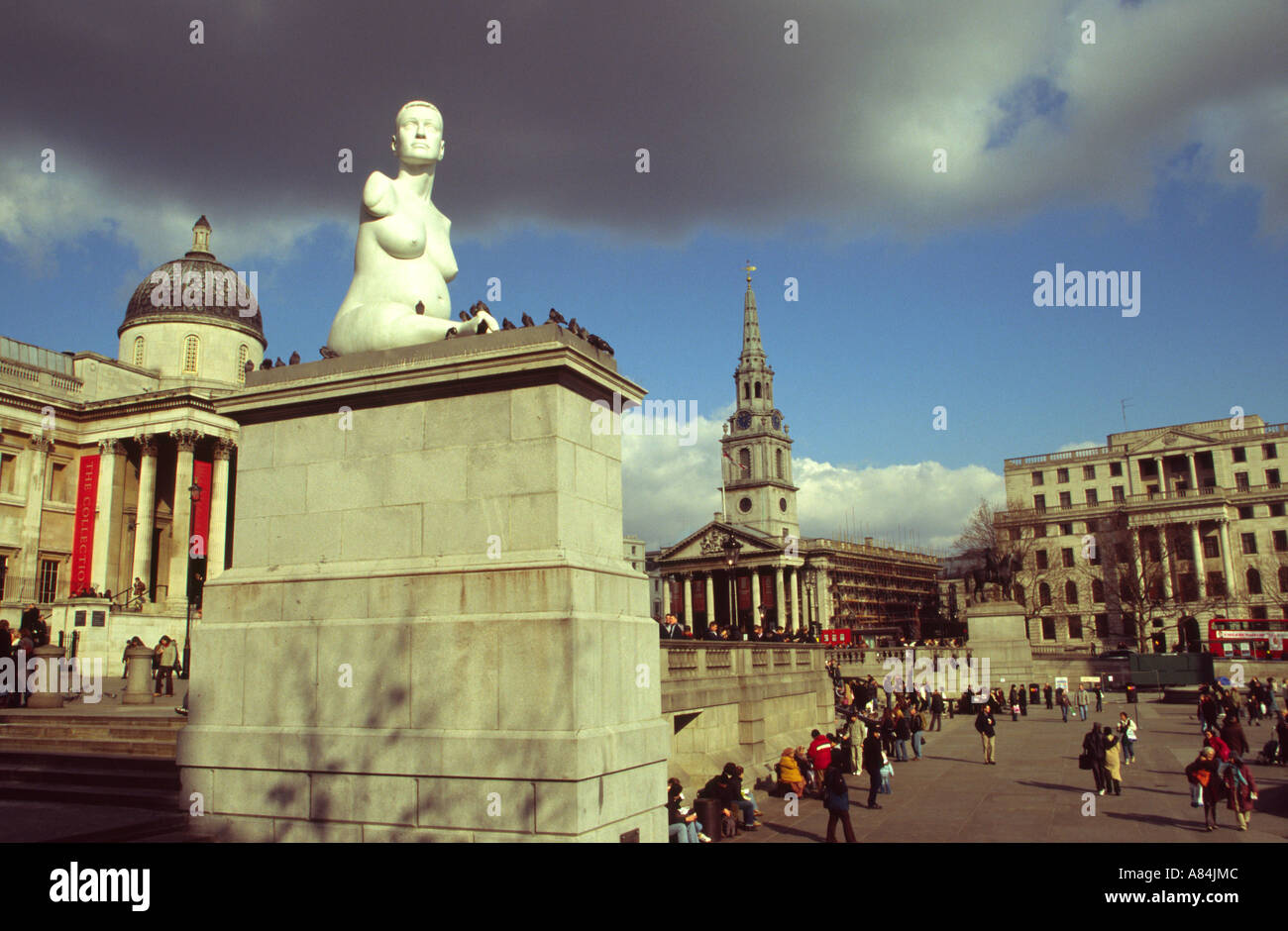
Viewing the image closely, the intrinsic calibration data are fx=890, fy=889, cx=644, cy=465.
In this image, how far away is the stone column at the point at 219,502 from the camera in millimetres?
53094

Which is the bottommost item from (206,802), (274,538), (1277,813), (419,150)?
(1277,813)

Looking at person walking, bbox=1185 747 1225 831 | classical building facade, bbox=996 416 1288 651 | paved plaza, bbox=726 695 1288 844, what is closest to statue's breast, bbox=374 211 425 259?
paved plaza, bbox=726 695 1288 844

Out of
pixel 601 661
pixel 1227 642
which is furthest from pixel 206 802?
pixel 1227 642

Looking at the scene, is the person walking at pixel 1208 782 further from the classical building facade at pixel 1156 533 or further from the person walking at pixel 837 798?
the classical building facade at pixel 1156 533

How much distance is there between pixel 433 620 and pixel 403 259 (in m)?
4.37

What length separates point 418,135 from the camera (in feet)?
34.5

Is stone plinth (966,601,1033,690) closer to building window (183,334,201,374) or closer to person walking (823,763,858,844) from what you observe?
person walking (823,763,858,844)

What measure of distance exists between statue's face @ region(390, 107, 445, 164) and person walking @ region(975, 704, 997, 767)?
2119 centimetres

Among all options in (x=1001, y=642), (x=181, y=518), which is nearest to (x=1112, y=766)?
(x=1001, y=642)

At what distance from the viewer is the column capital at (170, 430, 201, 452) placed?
5284cm

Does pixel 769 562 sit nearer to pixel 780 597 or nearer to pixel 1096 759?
pixel 780 597
